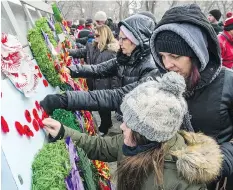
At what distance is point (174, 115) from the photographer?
1.41 meters

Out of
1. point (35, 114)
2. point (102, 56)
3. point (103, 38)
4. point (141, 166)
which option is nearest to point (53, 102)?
point (35, 114)

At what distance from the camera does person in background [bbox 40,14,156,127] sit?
197 cm

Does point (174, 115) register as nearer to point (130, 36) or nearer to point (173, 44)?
point (173, 44)

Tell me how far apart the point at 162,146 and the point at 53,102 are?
738 millimetres

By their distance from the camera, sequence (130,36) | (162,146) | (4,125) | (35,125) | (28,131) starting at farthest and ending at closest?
(130,36), (35,125), (28,131), (162,146), (4,125)

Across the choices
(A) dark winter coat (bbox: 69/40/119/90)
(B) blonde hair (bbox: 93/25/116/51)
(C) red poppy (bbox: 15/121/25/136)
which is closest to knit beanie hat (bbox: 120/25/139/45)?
(C) red poppy (bbox: 15/121/25/136)

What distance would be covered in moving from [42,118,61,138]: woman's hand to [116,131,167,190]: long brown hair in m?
0.45

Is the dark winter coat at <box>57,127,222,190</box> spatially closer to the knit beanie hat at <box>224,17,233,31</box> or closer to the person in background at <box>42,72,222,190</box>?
the person in background at <box>42,72,222,190</box>

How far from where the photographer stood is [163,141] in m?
1.46

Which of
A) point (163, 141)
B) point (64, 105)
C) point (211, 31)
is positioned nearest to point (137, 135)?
point (163, 141)

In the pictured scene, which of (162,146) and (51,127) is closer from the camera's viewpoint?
(162,146)

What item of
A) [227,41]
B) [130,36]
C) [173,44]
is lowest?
[227,41]

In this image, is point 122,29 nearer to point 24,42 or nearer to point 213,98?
point 24,42

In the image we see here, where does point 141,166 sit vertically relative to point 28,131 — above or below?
below
